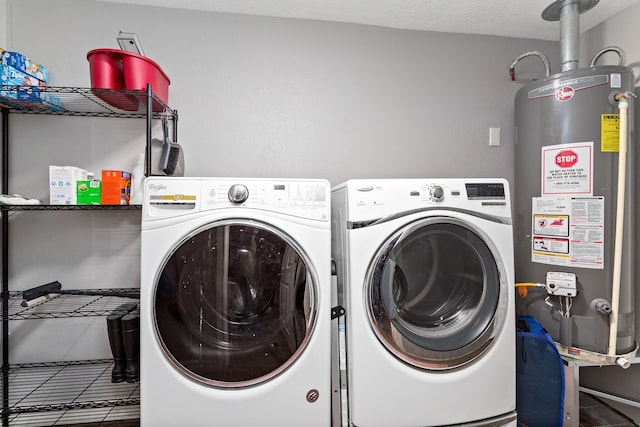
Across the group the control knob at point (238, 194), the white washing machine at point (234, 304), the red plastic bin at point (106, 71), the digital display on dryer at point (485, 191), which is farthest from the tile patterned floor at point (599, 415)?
the red plastic bin at point (106, 71)

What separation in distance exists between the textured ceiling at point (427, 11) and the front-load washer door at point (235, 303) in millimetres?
1329

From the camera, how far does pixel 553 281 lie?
1569 mm

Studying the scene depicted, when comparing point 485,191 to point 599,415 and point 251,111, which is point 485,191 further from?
point 599,415

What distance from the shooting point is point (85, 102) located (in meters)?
1.65

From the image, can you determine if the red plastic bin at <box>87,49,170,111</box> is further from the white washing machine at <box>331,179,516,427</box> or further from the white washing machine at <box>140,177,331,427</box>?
the white washing machine at <box>331,179,516,427</box>

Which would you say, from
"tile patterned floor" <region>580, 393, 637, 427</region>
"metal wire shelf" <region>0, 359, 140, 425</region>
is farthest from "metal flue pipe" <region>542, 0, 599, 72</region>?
"metal wire shelf" <region>0, 359, 140, 425</region>

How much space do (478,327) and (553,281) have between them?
1.91ft

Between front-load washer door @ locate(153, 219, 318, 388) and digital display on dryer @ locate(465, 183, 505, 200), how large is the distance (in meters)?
0.74

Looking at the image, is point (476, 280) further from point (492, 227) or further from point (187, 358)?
point (187, 358)

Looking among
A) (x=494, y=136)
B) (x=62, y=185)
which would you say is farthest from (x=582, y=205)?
(x=62, y=185)

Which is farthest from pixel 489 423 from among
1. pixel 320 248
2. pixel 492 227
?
pixel 320 248

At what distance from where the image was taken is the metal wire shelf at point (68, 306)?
162 cm

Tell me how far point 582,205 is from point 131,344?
6.97ft

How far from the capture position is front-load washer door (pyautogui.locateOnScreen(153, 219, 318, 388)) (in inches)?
47.7
